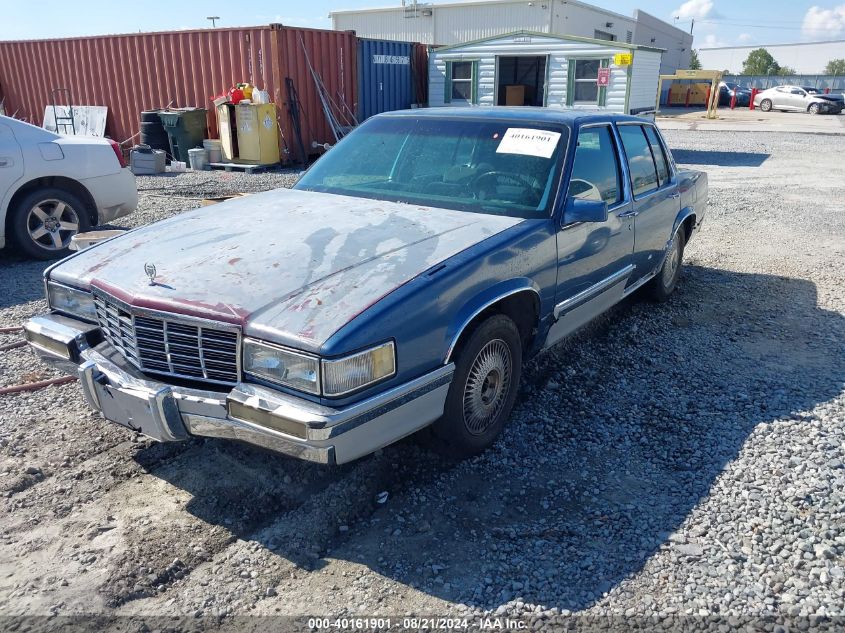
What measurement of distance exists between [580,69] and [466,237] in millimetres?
14767

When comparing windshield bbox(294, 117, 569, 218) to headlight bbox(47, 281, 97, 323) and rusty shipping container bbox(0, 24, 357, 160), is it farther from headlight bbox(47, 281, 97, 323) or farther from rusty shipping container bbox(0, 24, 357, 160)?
rusty shipping container bbox(0, 24, 357, 160)

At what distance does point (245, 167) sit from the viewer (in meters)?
14.1

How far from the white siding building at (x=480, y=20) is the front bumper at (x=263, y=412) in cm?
2485

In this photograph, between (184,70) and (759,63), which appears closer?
(184,70)

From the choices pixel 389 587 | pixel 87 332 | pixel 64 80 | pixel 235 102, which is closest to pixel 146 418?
pixel 87 332

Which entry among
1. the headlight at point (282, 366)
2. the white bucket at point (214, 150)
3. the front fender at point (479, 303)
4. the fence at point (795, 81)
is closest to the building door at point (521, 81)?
the white bucket at point (214, 150)

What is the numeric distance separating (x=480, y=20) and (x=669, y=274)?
2651cm

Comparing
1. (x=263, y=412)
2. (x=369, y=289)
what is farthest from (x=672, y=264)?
(x=263, y=412)

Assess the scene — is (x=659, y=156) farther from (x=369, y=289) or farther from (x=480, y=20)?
(x=480, y=20)

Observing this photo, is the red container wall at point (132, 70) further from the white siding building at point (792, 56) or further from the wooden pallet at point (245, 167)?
the white siding building at point (792, 56)

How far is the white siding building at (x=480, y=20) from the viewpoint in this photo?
2714cm

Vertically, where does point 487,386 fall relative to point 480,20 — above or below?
below

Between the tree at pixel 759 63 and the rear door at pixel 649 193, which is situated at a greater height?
the tree at pixel 759 63

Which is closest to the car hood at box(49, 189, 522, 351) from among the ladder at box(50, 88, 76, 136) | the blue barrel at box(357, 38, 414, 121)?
the blue barrel at box(357, 38, 414, 121)
